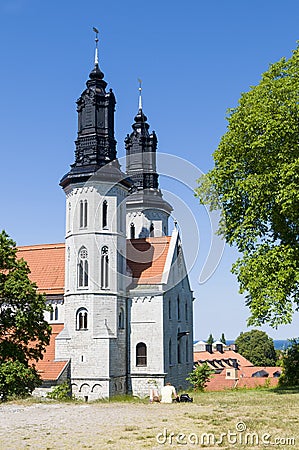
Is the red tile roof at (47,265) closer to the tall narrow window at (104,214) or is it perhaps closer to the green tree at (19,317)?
the tall narrow window at (104,214)

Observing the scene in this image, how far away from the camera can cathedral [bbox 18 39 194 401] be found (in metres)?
36.6

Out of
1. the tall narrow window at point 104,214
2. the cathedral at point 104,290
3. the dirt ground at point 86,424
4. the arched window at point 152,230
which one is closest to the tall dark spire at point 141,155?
the arched window at point 152,230

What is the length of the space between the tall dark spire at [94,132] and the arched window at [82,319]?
9165 mm

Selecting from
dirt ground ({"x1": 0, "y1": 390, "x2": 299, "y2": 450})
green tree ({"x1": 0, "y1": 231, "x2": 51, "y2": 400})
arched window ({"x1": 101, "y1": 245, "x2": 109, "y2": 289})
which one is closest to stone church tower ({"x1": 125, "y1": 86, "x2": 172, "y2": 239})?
arched window ({"x1": 101, "y1": 245, "x2": 109, "y2": 289})

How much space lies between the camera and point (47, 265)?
43375 mm

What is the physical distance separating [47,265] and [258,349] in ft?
182

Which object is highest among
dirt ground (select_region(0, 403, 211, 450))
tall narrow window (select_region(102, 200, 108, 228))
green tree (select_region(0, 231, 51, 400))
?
tall narrow window (select_region(102, 200, 108, 228))

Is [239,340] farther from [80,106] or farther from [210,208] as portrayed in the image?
[210,208]

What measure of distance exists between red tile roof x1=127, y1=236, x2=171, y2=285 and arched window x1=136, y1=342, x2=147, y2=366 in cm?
441

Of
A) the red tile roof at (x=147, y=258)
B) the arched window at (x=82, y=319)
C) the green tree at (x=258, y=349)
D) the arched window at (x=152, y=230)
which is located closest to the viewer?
the arched window at (x=82, y=319)

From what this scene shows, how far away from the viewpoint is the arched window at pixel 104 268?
125 feet

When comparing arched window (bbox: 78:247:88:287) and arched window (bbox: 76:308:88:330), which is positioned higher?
arched window (bbox: 78:247:88:287)

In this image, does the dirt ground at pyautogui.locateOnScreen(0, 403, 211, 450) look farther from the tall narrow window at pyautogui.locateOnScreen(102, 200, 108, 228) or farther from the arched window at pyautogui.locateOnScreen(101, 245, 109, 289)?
the tall narrow window at pyautogui.locateOnScreen(102, 200, 108, 228)

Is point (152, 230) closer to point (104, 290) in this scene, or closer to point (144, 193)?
point (144, 193)
